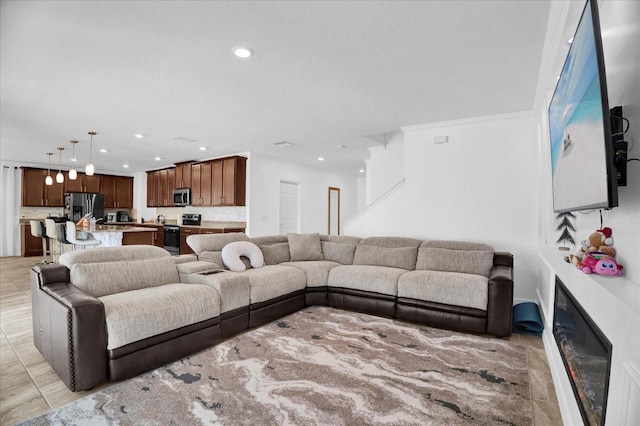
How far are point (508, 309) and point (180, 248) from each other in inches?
260

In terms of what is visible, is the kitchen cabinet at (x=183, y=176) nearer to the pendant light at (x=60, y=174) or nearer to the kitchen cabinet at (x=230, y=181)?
the kitchen cabinet at (x=230, y=181)

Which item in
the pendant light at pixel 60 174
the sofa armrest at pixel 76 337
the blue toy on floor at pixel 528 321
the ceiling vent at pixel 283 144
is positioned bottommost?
the blue toy on floor at pixel 528 321

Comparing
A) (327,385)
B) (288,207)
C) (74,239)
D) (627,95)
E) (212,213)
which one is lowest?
(327,385)

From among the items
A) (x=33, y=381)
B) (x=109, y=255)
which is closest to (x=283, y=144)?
(x=109, y=255)

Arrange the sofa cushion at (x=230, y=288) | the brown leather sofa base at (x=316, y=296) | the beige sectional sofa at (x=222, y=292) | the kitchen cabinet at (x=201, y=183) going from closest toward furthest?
the beige sectional sofa at (x=222, y=292)
the sofa cushion at (x=230, y=288)
the brown leather sofa base at (x=316, y=296)
the kitchen cabinet at (x=201, y=183)

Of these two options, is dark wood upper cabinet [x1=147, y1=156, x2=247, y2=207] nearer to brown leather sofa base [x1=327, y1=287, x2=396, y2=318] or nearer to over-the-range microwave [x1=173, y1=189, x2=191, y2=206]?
over-the-range microwave [x1=173, y1=189, x2=191, y2=206]

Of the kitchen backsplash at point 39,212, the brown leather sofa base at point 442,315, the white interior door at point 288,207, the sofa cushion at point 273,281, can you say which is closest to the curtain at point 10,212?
the kitchen backsplash at point 39,212

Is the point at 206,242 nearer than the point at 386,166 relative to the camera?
Yes

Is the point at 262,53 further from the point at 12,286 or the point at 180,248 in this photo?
the point at 180,248

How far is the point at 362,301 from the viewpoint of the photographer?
147 inches

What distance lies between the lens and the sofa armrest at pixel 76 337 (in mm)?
2018

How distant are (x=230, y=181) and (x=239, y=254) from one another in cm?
333

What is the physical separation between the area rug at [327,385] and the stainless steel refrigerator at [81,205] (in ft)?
25.4

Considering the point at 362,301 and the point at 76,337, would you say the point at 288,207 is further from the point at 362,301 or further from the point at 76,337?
the point at 76,337
